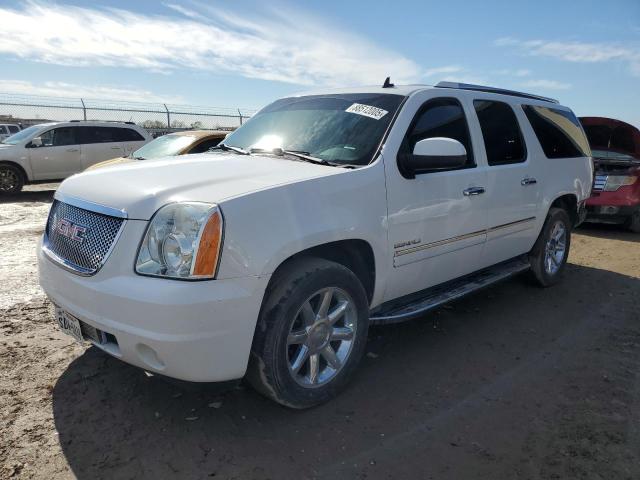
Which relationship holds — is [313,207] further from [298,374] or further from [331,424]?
[331,424]

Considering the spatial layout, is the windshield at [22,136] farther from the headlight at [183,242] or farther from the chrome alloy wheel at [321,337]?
the chrome alloy wheel at [321,337]

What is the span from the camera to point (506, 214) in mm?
4359

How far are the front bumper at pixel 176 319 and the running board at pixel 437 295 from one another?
→ 1080 millimetres

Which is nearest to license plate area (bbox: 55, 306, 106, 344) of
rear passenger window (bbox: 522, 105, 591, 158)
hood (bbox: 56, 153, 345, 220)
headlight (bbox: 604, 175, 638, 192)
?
hood (bbox: 56, 153, 345, 220)

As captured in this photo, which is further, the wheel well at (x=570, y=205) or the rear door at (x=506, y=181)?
the wheel well at (x=570, y=205)

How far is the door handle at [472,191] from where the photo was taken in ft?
12.4

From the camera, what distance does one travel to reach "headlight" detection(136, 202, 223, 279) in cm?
239

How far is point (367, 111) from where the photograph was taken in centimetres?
360

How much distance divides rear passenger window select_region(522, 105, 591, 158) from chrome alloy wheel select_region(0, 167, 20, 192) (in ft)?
37.8

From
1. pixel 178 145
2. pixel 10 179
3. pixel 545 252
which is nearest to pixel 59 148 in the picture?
pixel 10 179

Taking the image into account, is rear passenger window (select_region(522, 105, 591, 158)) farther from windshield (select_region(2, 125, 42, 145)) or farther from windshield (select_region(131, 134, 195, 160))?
windshield (select_region(2, 125, 42, 145))

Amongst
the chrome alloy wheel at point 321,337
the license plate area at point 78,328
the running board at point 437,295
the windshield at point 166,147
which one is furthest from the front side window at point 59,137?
the chrome alloy wheel at point 321,337

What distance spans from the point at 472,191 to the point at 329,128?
1.21 m

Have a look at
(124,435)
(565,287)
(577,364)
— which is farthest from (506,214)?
(124,435)
